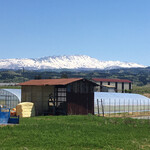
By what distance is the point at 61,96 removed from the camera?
49219mm

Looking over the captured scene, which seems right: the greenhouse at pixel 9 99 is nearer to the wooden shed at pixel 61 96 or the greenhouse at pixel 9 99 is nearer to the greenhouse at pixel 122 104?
the wooden shed at pixel 61 96

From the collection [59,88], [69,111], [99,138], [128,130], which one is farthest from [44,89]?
[99,138]

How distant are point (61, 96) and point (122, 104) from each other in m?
16.9

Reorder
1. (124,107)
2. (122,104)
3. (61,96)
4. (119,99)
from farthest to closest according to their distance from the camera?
(122,104) → (124,107) → (119,99) → (61,96)

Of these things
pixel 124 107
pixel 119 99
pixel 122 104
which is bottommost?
pixel 124 107

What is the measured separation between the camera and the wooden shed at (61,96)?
1900 inches

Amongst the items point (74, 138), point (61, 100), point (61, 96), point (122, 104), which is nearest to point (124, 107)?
point (122, 104)

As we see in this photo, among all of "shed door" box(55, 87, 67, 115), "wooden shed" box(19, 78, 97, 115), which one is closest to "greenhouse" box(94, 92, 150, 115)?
"wooden shed" box(19, 78, 97, 115)

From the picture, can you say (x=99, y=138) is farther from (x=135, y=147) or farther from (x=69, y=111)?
(x=69, y=111)

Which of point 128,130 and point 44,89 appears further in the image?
point 44,89

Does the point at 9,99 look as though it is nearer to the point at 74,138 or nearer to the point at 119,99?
the point at 119,99

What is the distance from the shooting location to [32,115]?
46.0 meters

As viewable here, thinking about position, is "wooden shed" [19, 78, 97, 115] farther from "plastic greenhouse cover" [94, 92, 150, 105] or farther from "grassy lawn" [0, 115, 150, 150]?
"grassy lawn" [0, 115, 150, 150]

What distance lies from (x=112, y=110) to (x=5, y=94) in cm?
1920
